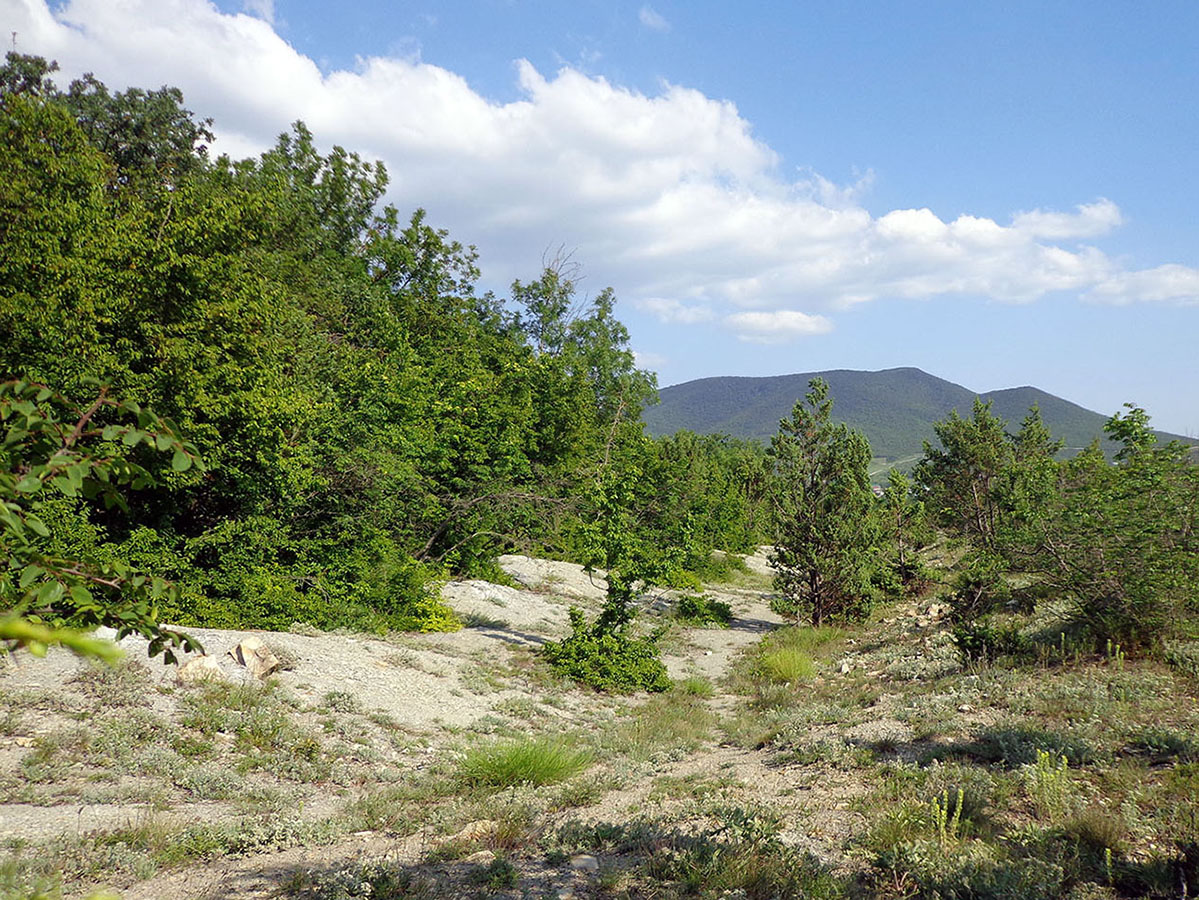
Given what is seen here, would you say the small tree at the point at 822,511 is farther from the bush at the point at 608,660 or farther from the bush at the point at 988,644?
the bush at the point at 608,660

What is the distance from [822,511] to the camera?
1855cm

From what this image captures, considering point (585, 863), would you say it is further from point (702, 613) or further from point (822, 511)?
point (702, 613)

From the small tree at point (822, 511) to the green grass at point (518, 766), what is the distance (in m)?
12.7

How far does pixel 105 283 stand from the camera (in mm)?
12141

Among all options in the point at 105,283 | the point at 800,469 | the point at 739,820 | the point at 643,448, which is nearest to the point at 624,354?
the point at 643,448

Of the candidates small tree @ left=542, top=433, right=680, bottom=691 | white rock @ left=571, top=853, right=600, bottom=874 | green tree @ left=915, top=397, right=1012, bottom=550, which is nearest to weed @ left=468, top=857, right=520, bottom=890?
white rock @ left=571, top=853, right=600, bottom=874

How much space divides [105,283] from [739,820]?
14067mm

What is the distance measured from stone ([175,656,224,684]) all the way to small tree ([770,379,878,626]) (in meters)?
14.6

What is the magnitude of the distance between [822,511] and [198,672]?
1552 centimetres

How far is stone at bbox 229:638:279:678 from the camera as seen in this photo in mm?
9773

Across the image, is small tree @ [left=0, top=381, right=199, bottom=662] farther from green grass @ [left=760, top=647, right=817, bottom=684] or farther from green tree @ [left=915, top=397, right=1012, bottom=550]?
green tree @ [left=915, top=397, right=1012, bottom=550]

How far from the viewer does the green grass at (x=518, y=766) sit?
7207 mm

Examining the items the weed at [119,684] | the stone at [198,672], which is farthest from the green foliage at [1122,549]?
the weed at [119,684]

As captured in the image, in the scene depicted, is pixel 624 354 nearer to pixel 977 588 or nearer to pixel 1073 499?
pixel 977 588
